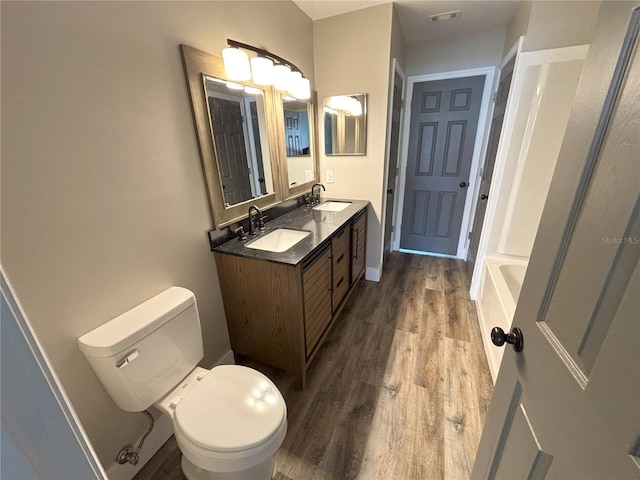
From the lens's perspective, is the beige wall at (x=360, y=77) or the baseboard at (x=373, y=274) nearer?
the beige wall at (x=360, y=77)

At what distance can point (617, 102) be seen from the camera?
463mm

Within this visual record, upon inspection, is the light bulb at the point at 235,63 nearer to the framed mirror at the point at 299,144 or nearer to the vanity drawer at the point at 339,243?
the framed mirror at the point at 299,144

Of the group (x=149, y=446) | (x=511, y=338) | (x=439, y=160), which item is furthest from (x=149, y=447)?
(x=439, y=160)

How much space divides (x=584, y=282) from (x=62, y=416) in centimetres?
94

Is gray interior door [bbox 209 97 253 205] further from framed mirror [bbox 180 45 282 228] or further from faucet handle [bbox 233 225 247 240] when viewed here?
faucet handle [bbox 233 225 247 240]

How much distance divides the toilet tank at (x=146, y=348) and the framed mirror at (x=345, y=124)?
1882 millimetres

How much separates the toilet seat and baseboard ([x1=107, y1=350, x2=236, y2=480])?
42 cm

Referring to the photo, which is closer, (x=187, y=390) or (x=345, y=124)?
(x=187, y=390)

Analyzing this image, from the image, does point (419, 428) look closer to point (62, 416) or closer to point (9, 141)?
point (62, 416)

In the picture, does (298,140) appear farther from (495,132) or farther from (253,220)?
(495,132)

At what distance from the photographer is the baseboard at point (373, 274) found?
2.80m

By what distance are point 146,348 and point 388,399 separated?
131cm

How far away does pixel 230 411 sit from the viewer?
103 centimetres

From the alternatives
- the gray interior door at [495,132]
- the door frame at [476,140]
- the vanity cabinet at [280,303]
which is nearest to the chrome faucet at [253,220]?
the vanity cabinet at [280,303]
